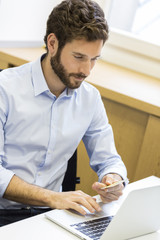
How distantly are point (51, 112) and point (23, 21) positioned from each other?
1.20 metres

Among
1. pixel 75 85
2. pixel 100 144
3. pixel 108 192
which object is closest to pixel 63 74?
pixel 75 85

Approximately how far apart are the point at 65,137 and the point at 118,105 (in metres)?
0.65

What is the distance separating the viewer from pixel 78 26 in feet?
5.08

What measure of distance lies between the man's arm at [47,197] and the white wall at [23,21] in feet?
4.38

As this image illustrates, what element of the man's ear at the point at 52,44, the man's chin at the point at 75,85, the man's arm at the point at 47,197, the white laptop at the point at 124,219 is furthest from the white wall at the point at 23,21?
the white laptop at the point at 124,219

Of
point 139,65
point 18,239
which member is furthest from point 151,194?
point 139,65

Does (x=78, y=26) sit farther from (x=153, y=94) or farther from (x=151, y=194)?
(x=153, y=94)

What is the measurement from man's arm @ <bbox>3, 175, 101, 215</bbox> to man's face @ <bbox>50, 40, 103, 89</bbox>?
43 centimetres

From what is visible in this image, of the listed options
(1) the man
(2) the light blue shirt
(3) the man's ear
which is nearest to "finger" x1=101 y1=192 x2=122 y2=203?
(1) the man

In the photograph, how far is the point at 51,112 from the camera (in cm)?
167

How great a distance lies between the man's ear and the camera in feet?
5.41

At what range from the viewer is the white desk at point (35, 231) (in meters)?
1.12

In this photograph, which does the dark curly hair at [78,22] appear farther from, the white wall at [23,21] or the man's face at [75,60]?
the white wall at [23,21]

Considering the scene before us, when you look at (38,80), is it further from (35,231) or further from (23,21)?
(23,21)
